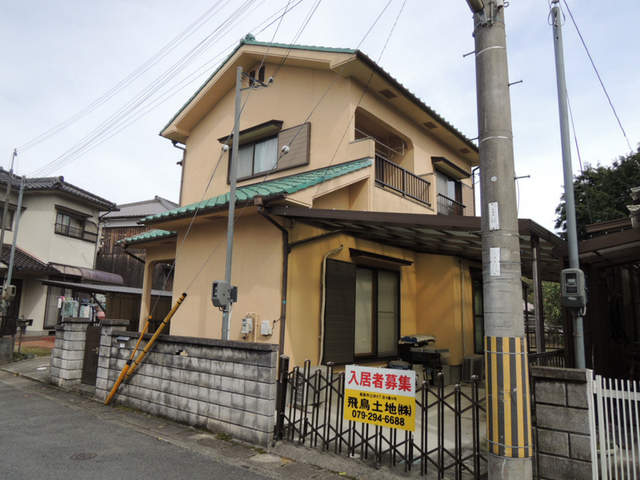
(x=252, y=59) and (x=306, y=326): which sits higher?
(x=252, y=59)

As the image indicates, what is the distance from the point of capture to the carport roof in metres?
6.37

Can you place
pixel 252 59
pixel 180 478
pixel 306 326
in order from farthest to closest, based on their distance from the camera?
pixel 252 59 → pixel 306 326 → pixel 180 478

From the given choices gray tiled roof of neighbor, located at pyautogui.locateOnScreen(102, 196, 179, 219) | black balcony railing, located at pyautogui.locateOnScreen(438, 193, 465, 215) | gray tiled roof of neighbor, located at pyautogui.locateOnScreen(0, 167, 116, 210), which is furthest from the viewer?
gray tiled roof of neighbor, located at pyautogui.locateOnScreen(102, 196, 179, 219)

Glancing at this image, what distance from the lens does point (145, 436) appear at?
6523 millimetres

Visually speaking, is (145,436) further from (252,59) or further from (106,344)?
(252,59)

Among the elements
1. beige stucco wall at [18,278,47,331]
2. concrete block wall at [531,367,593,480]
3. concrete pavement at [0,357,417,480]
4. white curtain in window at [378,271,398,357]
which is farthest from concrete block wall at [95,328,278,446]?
beige stucco wall at [18,278,47,331]

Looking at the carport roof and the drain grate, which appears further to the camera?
the carport roof

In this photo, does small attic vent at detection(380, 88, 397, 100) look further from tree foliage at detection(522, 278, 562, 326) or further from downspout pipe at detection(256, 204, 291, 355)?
tree foliage at detection(522, 278, 562, 326)

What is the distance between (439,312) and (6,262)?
19.0m

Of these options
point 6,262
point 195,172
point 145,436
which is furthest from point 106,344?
point 6,262

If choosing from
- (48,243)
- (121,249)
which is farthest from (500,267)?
(121,249)

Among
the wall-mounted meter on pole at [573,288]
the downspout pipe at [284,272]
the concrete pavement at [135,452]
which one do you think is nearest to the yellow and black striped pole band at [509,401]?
the concrete pavement at [135,452]

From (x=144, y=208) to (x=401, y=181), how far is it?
93.4 feet

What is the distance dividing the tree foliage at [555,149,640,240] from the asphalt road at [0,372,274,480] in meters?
21.3
